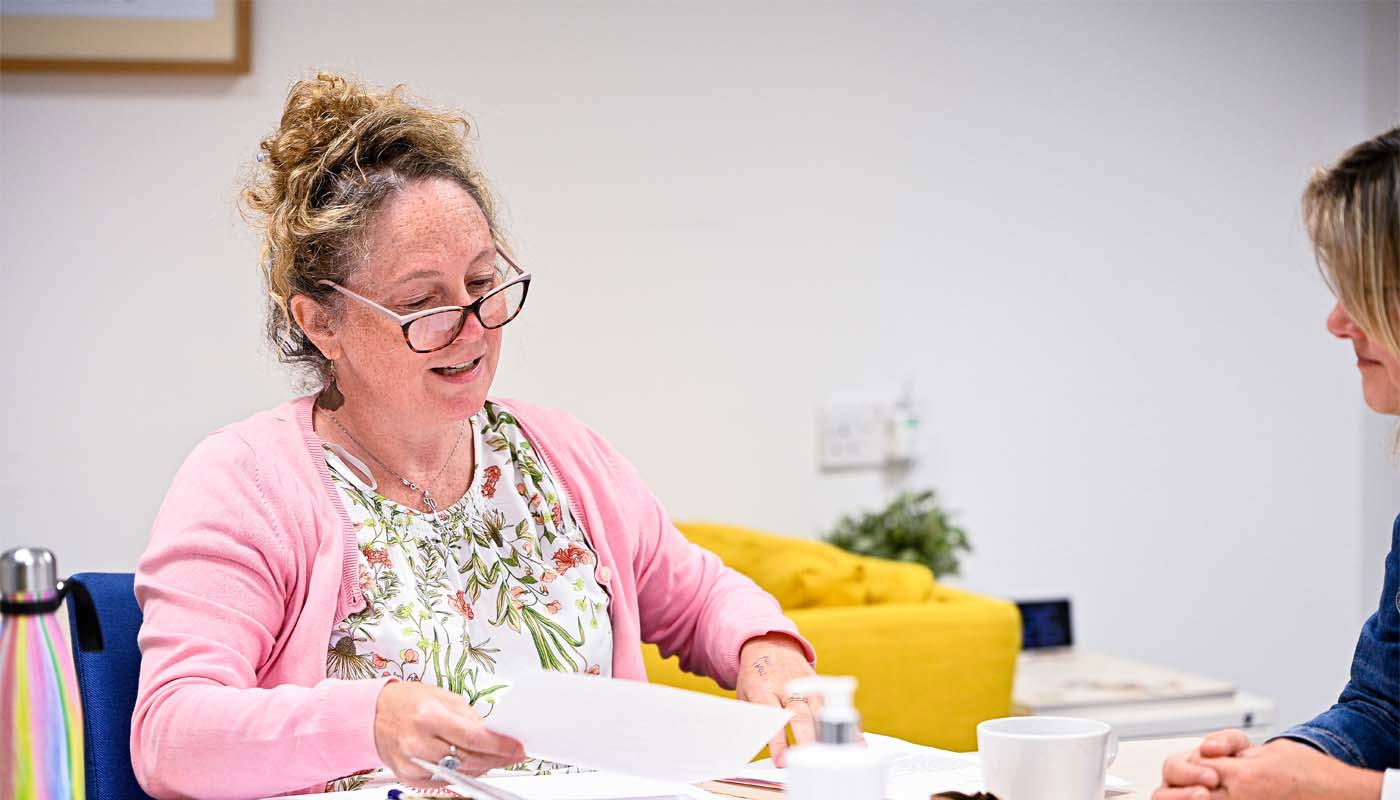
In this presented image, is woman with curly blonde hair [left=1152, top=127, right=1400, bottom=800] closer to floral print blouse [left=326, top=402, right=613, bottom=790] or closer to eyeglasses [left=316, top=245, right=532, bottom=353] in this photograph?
floral print blouse [left=326, top=402, right=613, bottom=790]

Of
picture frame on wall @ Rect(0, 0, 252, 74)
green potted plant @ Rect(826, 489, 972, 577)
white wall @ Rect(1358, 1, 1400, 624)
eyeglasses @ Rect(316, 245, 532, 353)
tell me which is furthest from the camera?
white wall @ Rect(1358, 1, 1400, 624)

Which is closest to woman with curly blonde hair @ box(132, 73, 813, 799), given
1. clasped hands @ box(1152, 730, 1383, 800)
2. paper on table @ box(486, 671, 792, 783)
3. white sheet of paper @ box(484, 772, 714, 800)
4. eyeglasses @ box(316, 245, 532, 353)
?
eyeglasses @ box(316, 245, 532, 353)

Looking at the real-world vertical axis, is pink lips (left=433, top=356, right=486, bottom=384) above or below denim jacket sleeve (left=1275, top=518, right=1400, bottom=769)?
above

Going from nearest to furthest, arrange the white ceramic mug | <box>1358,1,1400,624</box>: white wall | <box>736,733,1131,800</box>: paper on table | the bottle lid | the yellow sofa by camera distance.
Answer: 1. the bottle lid
2. the white ceramic mug
3. <box>736,733,1131,800</box>: paper on table
4. the yellow sofa
5. <box>1358,1,1400,624</box>: white wall

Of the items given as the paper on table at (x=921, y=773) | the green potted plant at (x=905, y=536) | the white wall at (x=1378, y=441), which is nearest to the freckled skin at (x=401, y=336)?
the paper on table at (x=921, y=773)

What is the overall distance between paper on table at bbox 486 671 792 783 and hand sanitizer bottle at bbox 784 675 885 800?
4.3 inches

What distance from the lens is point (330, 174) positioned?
1452 mm

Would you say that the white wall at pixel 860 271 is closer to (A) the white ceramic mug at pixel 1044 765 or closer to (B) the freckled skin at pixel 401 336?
(B) the freckled skin at pixel 401 336

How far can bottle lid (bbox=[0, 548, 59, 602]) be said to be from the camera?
0.87 m

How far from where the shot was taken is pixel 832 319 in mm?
2979

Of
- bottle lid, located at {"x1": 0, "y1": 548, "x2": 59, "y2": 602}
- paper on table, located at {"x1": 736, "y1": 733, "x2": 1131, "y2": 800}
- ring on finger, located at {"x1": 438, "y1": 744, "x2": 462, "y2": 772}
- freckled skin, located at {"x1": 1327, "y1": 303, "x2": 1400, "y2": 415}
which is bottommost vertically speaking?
paper on table, located at {"x1": 736, "y1": 733, "x2": 1131, "y2": 800}

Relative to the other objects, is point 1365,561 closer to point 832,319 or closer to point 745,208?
point 832,319

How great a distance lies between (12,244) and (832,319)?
1621mm

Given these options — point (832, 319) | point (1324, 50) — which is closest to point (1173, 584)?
point (832, 319)
